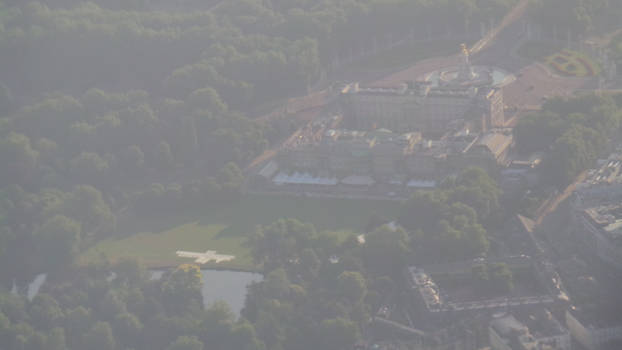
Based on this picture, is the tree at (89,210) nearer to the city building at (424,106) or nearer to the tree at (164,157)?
the tree at (164,157)

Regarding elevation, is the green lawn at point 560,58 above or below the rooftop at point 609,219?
above

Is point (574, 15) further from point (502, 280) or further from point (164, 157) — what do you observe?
point (502, 280)

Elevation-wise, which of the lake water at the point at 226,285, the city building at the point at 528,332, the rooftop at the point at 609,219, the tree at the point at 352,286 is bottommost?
the lake water at the point at 226,285

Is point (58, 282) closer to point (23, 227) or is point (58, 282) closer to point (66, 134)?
point (23, 227)

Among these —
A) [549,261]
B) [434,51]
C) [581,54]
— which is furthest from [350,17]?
[549,261]

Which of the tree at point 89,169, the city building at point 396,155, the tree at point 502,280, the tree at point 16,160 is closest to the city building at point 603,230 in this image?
the tree at point 502,280

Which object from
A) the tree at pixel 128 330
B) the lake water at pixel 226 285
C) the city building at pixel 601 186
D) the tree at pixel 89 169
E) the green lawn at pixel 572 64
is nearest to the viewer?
the tree at pixel 128 330

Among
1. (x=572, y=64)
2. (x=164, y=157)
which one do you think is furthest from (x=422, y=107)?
(x=164, y=157)
